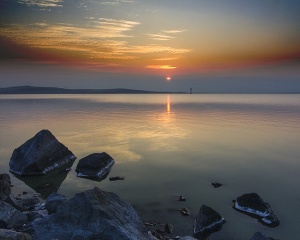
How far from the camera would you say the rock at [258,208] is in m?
15.2

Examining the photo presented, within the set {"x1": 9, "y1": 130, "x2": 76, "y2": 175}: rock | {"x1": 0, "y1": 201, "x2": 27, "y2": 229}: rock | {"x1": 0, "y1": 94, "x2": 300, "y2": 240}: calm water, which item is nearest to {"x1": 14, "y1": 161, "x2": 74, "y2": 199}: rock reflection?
{"x1": 0, "y1": 94, "x2": 300, "y2": 240}: calm water

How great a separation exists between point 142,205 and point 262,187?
30.7ft

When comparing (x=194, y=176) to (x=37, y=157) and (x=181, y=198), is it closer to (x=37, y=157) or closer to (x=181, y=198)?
(x=181, y=198)

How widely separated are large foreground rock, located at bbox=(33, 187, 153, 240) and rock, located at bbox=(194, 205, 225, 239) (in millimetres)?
3696

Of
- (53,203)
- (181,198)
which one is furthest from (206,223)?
(53,203)

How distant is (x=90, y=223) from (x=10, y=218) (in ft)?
15.7

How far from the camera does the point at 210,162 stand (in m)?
27.4

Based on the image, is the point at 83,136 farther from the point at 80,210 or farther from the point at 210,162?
the point at 80,210

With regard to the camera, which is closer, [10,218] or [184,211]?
[10,218]

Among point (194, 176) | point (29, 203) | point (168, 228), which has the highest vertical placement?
point (29, 203)

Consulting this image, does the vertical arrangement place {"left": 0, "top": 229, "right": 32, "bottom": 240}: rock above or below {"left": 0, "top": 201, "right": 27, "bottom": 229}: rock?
above

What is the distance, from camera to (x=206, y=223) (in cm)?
1439

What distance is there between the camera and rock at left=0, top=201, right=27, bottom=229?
502 inches

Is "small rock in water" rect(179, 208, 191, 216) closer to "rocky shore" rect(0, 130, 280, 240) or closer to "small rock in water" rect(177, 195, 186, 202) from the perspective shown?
"rocky shore" rect(0, 130, 280, 240)
